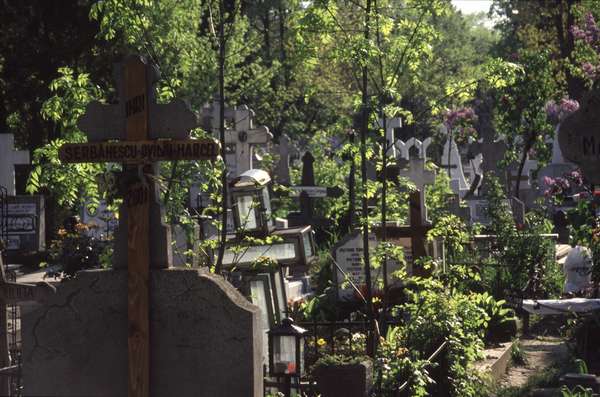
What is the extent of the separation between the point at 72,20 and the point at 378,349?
2077 cm

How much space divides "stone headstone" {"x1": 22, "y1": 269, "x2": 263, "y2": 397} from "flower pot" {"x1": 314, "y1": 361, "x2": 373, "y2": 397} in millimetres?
1984

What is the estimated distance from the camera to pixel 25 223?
25.6 meters

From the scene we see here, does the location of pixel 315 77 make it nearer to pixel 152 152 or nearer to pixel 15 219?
pixel 15 219

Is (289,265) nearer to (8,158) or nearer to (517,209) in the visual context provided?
(517,209)

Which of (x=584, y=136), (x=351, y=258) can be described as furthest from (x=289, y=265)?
(x=584, y=136)

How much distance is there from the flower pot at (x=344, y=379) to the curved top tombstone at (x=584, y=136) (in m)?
3.07

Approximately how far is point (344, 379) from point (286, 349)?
49 centimetres

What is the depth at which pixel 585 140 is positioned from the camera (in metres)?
6.26

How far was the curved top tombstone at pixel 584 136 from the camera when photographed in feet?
20.2

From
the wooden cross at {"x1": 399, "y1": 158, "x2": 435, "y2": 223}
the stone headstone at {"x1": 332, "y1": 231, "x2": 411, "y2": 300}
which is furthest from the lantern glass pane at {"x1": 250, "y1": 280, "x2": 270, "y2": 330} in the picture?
the wooden cross at {"x1": 399, "y1": 158, "x2": 435, "y2": 223}

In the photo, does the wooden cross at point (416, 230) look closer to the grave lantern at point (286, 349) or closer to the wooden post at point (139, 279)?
the grave lantern at point (286, 349)

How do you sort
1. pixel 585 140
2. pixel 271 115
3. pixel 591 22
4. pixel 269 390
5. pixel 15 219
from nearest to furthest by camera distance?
pixel 585 140 → pixel 269 390 → pixel 591 22 → pixel 15 219 → pixel 271 115

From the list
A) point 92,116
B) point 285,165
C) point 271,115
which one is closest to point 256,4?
point 271,115

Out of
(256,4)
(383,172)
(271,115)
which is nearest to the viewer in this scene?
(383,172)
